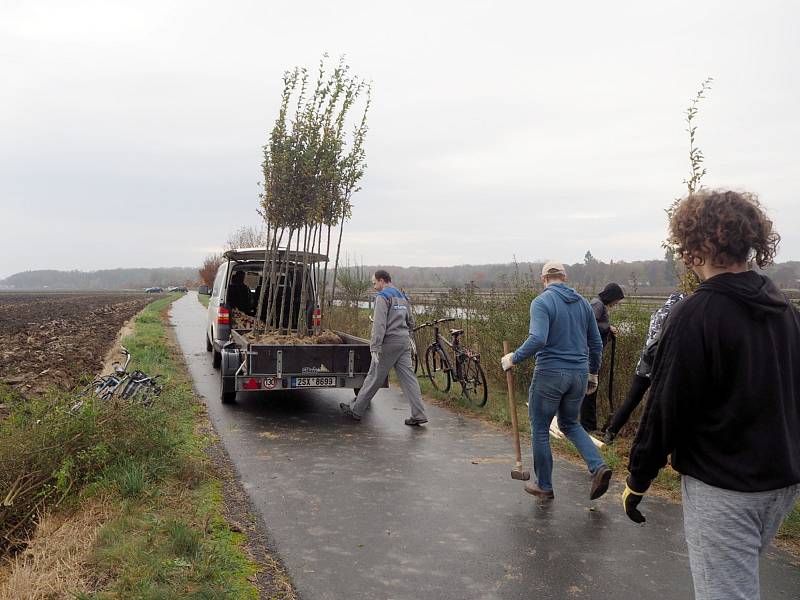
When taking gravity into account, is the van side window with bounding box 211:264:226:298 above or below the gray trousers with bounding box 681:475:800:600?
above

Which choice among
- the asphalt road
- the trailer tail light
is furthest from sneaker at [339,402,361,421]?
the trailer tail light

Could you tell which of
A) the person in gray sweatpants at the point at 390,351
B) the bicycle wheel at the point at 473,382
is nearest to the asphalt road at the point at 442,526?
the person in gray sweatpants at the point at 390,351

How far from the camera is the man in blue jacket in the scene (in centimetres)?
475

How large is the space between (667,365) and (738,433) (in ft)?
1.01

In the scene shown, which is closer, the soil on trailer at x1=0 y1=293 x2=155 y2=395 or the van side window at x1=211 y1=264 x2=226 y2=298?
the soil on trailer at x1=0 y1=293 x2=155 y2=395

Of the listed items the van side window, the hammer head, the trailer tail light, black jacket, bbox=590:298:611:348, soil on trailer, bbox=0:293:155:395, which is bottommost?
soil on trailer, bbox=0:293:155:395

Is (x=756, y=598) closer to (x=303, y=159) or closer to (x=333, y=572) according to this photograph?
(x=333, y=572)

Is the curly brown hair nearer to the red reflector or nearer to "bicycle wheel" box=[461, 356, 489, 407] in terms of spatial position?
the red reflector

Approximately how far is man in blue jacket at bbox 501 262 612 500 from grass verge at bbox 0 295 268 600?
7.76 ft

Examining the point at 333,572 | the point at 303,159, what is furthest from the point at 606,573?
the point at 303,159

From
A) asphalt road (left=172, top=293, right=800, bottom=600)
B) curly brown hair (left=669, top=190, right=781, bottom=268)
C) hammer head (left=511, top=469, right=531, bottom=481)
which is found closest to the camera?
curly brown hair (left=669, top=190, right=781, bottom=268)

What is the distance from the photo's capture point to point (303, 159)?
369 inches

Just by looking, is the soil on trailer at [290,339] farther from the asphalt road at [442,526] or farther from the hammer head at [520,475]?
the hammer head at [520,475]

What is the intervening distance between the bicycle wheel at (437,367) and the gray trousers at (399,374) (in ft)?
6.87
